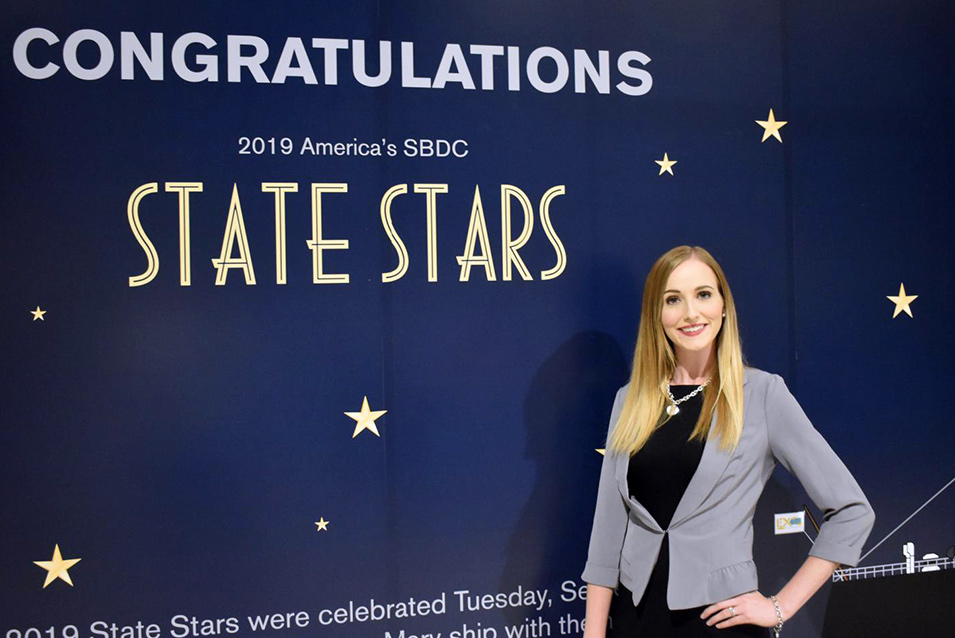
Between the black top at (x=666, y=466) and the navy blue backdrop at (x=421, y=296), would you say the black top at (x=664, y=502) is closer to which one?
the black top at (x=666, y=466)

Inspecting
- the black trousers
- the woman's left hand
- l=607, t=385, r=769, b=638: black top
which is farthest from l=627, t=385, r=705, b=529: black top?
the woman's left hand

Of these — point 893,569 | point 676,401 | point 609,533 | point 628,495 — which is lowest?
point 893,569

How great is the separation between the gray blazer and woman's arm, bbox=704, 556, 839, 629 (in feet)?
0.07

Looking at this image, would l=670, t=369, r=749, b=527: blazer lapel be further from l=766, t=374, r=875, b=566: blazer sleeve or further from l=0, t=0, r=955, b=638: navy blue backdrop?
l=0, t=0, r=955, b=638: navy blue backdrop

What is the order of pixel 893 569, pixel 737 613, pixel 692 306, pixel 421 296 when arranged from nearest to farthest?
1. pixel 737 613
2. pixel 692 306
3. pixel 421 296
4. pixel 893 569

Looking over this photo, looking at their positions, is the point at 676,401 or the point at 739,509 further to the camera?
the point at 676,401

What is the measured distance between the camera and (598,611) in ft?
6.82

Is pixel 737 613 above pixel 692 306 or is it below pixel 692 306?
below

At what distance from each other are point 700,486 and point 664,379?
0.97 ft

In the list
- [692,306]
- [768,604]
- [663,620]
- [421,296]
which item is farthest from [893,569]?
[421,296]

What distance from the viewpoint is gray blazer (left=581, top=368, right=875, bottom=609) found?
76.2 inches

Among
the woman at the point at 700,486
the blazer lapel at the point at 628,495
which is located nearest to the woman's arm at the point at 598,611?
the woman at the point at 700,486

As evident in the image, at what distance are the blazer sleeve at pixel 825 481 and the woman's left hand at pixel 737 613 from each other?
19 centimetres

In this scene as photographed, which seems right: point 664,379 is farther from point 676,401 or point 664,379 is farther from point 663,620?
point 663,620
